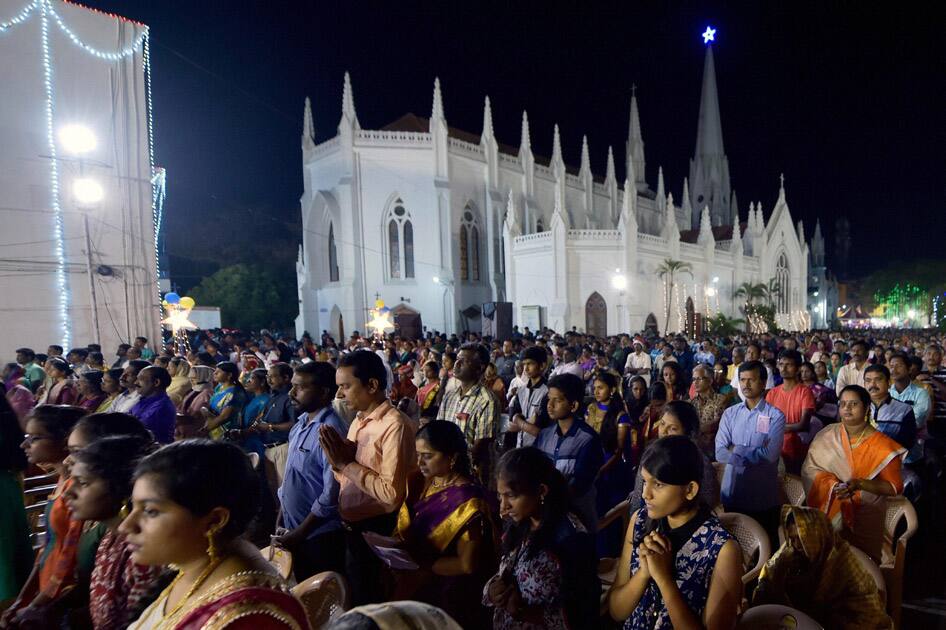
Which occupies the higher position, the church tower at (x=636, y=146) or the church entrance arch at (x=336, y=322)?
the church tower at (x=636, y=146)

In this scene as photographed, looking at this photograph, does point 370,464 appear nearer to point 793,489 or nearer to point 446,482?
point 446,482

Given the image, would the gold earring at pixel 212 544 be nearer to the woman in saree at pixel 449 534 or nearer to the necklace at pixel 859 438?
the woman in saree at pixel 449 534

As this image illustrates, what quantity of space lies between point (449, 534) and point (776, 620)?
1.23 meters

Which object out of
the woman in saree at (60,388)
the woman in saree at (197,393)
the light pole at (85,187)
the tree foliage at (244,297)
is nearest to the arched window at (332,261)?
the tree foliage at (244,297)

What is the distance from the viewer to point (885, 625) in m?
1.92

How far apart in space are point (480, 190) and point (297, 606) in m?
29.9

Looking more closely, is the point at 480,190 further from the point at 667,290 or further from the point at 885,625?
the point at 885,625

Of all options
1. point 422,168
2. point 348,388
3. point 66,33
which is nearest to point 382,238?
point 422,168

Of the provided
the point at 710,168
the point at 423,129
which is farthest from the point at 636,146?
the point at 423,129

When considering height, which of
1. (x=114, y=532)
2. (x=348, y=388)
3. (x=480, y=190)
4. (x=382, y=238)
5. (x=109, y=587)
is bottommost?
(x=109, y=587)

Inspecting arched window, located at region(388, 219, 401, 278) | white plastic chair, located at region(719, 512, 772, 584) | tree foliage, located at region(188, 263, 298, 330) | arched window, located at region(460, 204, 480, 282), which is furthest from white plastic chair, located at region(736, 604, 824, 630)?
tree foliage, located at region(188, 263, 298, 330)

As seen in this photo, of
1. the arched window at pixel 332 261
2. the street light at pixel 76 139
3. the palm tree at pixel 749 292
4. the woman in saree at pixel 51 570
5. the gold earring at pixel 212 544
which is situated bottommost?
the woman in saree at pixel 51 570

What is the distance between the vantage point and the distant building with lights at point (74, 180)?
43.1ft

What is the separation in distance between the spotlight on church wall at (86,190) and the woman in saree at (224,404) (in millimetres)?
11648
